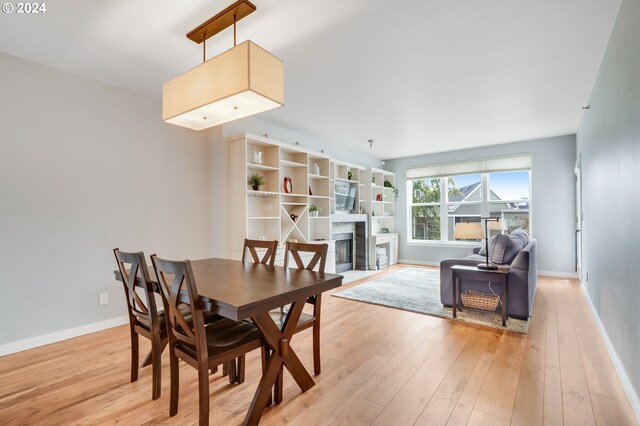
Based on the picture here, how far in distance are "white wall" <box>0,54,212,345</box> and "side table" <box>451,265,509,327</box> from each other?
337 cm

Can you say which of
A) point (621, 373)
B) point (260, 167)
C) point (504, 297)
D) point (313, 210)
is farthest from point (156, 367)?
point (313, 210)

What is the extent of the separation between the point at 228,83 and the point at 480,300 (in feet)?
11.2

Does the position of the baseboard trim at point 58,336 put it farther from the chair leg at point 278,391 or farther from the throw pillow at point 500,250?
the throw pillow at point 500,250

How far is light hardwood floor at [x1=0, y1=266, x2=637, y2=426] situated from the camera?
1839mm

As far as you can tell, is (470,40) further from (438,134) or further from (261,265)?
(438,134)

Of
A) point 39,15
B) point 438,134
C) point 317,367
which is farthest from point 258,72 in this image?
point 438,134

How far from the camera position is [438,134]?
5.48 metres

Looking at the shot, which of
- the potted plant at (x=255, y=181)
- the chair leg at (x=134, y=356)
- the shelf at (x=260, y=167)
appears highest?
the shelf at (x=260, y=167)

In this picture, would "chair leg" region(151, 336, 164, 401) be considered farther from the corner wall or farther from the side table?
the side table

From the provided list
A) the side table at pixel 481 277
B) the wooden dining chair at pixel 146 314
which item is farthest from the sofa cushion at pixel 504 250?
the wooden dining chair at pixel 146 314

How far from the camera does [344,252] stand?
6.43 m

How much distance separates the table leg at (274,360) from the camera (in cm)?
175

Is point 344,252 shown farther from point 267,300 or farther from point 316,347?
point 267,300

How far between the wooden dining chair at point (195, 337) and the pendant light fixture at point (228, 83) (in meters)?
1.14
